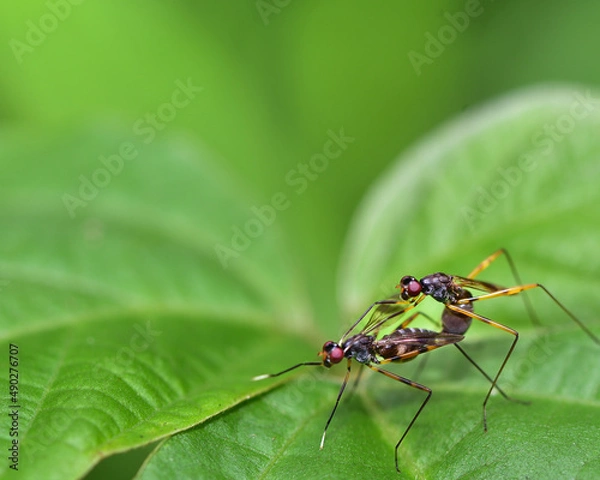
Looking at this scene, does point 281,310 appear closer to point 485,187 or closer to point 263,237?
point 263,237

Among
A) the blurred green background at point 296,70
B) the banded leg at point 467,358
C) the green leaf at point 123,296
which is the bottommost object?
the banded leg at point 467,358

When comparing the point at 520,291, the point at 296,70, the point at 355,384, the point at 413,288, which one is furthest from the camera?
→ the point at 296,70

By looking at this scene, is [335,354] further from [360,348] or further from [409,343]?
[409,343]

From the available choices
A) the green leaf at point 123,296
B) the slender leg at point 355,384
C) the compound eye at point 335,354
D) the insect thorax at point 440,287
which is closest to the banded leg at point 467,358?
the insect thorax at point 440,287

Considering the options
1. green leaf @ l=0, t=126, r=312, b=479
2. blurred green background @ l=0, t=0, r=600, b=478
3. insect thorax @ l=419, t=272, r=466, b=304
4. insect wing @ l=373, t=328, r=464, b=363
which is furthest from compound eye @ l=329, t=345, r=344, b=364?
blurred green background @ l=0, t=0, r=600, b=478

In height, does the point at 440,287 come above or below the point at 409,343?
above

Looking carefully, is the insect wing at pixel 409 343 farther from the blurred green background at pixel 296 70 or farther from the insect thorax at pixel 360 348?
the blurred green background at pixel 296 70

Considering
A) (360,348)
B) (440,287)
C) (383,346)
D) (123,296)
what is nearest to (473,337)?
(440,287)
